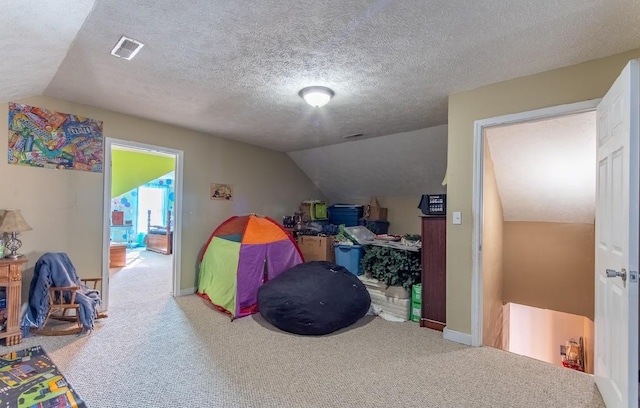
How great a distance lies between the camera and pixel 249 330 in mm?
3100

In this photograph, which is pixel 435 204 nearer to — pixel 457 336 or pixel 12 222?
pixel 457 336

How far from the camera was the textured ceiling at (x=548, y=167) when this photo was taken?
9.66ft

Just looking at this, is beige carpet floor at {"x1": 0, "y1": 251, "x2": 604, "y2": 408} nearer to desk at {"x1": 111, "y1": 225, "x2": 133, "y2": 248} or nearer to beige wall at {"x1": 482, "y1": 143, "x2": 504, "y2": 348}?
beige wall at {"x1": 482, "y1": 143, "x2": 504, "y2": 348}

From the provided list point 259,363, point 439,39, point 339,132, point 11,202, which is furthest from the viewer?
point 339,132

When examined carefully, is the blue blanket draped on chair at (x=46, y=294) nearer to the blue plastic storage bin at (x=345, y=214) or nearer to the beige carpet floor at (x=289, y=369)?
the beige carpet floor at (x=289, y=369)

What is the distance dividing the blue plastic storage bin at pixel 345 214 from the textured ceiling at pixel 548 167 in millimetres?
2489

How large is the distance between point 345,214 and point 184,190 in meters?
2.94

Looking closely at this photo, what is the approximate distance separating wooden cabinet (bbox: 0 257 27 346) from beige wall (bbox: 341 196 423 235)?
511cm

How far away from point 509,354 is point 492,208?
147 centimetres

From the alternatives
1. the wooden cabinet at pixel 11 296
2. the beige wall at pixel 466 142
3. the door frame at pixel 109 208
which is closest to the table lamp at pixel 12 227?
the wooden cabinet at pixel 11 296

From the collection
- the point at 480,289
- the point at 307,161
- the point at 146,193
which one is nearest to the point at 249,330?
the point at 480,289

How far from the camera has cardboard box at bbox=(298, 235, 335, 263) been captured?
4.82 m

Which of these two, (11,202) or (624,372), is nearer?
(624,372)

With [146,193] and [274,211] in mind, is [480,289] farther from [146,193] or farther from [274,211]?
[146,193]
